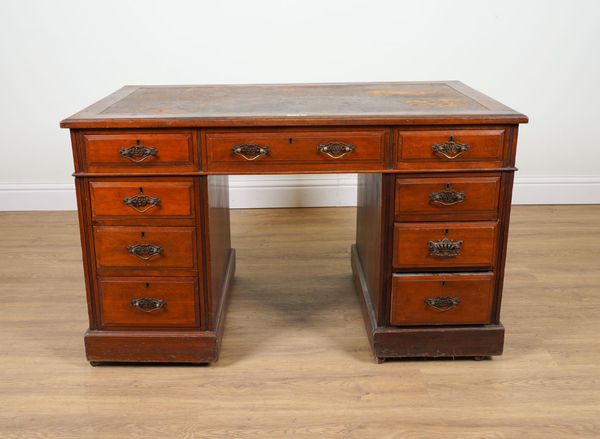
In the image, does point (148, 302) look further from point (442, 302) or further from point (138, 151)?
point (442, 302)

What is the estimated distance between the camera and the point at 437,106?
2.22m

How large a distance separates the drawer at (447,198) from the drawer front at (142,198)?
0.67 metres

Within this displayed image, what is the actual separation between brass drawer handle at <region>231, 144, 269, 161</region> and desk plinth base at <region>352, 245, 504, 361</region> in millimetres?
705

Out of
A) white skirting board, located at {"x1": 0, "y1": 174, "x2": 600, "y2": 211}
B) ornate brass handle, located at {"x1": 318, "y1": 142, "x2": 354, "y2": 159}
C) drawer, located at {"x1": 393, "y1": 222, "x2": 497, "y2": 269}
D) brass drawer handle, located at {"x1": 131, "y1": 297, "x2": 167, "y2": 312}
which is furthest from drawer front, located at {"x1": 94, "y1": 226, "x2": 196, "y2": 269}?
white skirting board, located at {"x1": 0, "y1": 174, "x2": 600, "y2": 211}

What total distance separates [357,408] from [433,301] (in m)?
0.45

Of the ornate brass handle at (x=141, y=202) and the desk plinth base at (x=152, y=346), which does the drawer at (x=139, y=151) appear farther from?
the desk plinth base at (x=152, y=346)

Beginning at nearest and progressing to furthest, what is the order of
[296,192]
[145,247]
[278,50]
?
[145,247] → [278,50] → [296,192]

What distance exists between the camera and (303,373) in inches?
87.2

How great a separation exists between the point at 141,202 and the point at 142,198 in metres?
0.01

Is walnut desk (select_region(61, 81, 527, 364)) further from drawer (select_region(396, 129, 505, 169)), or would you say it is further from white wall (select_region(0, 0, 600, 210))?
white wall (select_region(0, 0, 600, 210))

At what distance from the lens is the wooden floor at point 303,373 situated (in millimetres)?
1942

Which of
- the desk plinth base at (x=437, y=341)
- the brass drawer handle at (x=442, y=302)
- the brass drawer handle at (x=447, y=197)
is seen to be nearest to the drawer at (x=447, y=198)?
the brass drawer handle at (x=447, y=197)

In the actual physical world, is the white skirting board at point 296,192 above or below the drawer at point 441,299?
below

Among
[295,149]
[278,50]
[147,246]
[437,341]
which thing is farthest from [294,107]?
[278,50]
